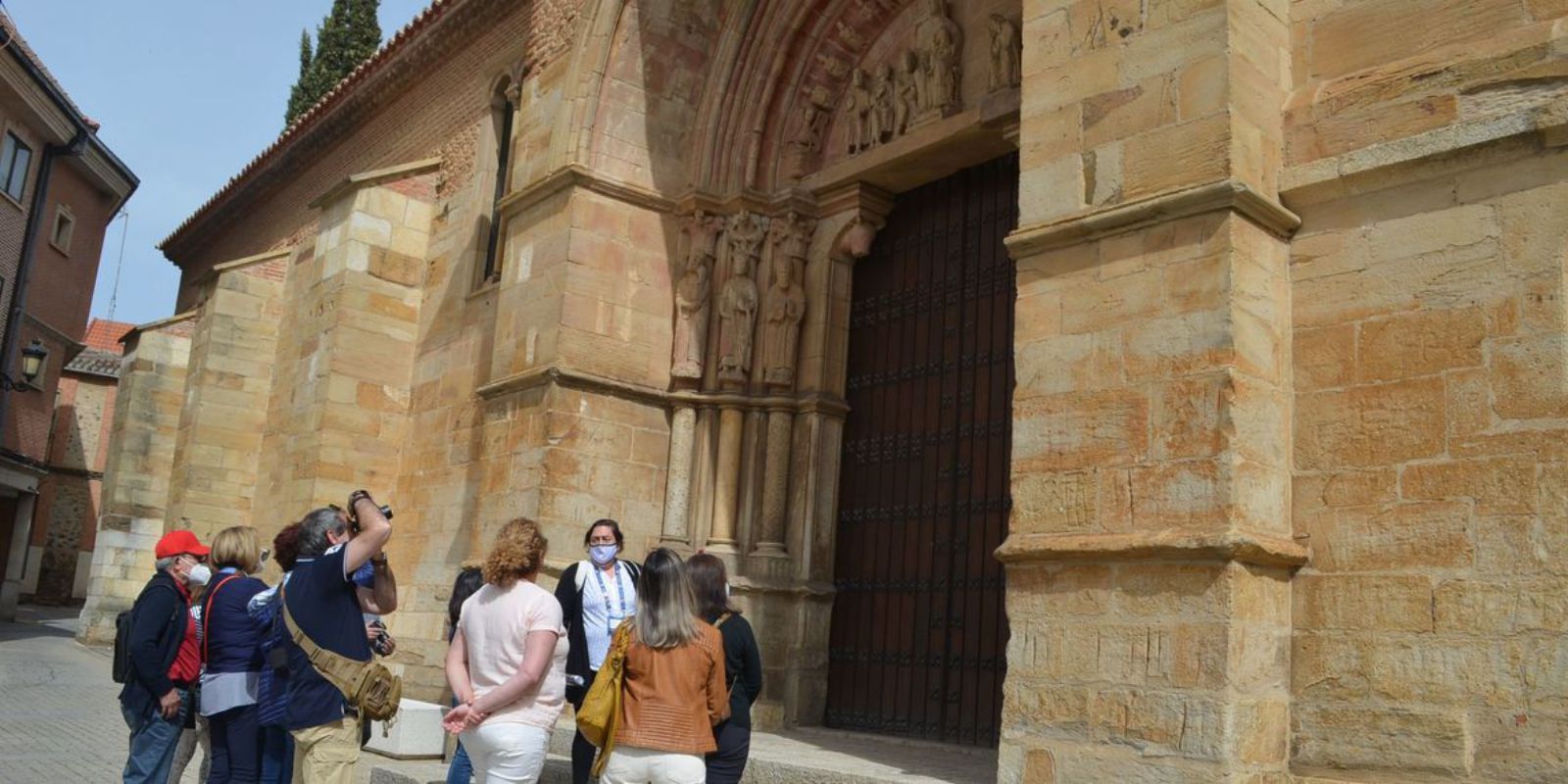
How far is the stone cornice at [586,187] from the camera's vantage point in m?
9.71

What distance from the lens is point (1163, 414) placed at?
5371 millimetres

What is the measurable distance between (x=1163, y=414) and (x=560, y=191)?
5703 millimetres

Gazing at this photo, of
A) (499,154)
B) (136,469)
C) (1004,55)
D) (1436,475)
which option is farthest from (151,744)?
(136,469)

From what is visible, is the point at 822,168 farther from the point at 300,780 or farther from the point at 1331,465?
the point at 300,780

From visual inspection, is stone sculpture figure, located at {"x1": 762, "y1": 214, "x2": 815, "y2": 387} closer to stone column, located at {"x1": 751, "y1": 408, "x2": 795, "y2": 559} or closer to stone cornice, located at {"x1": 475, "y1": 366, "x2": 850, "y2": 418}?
stone cornice, located at {"x1": 475, "y1": 366, "x2": 850, "y2": 418}

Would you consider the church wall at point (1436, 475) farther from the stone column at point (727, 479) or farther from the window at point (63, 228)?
the window at point (63, 228)

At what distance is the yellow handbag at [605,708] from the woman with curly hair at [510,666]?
0.16 meters

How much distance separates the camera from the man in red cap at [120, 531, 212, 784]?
530 cm

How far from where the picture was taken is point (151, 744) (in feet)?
18.0

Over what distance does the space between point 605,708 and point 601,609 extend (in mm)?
1223

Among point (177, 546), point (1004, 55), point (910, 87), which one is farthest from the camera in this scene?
point (910, 87)

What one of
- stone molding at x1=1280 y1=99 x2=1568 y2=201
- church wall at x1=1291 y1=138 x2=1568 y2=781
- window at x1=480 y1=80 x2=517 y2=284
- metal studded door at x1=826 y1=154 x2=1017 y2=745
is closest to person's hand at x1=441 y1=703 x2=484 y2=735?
church wall at x1=1291 y1=138 x2=1568 y2=781

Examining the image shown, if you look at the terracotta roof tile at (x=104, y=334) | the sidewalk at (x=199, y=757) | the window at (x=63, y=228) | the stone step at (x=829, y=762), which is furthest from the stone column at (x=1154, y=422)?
the terracotta roof tile at (x=104, y=334)

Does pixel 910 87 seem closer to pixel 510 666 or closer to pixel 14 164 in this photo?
pixel 510 666
